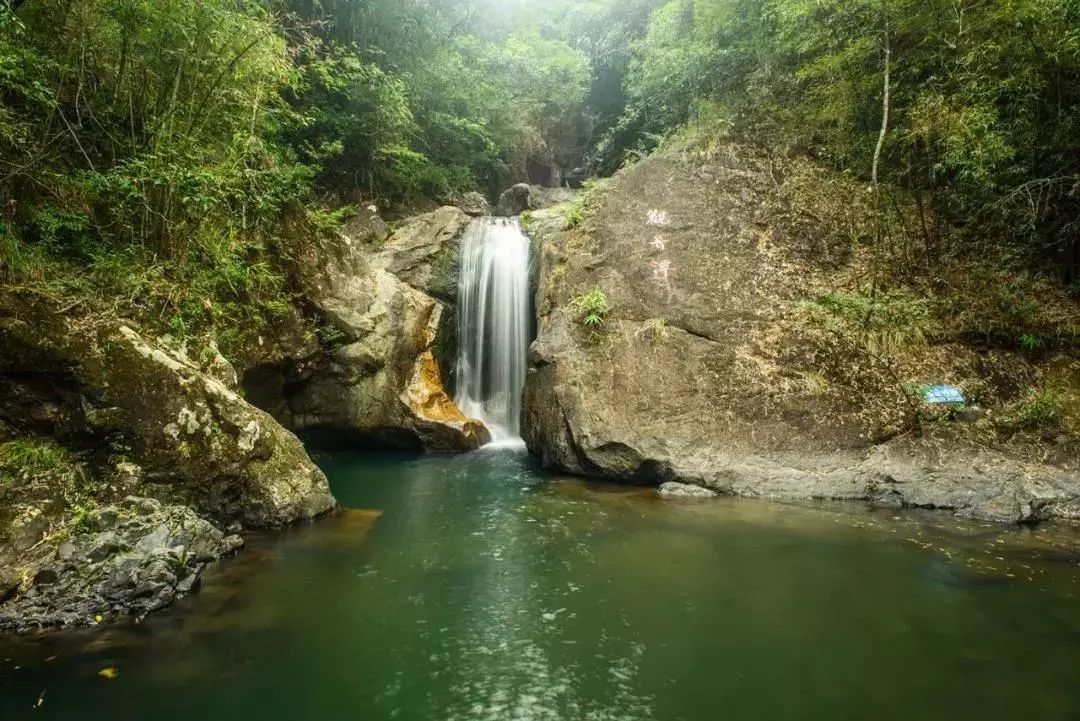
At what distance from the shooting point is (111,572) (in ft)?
14.9

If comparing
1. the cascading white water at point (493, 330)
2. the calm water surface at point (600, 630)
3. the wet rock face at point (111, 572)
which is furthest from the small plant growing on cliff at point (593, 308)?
the wet rock face at point (111, 572)

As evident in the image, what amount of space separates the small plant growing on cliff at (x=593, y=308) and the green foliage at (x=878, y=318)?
3.36 meters

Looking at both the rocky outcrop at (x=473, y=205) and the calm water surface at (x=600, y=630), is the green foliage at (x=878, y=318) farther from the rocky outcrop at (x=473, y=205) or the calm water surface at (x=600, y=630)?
the rocky outcrop at (x=473, y=205)

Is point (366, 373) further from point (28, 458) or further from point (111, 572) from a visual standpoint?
point (111, 572)

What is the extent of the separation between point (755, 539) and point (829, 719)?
10.1 feet

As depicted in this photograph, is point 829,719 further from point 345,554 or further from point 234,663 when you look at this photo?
point 345,554

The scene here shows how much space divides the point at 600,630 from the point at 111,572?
12.1 feet

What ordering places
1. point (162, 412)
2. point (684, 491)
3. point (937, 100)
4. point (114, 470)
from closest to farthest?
point (114, 470) → point (162, 412) → point (684, 491) → point (937, 100)

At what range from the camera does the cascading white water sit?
13609 millimetres

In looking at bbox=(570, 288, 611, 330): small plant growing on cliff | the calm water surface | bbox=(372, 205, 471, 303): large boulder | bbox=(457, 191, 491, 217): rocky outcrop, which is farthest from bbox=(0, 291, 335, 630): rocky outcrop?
bbox=(457, 191, 491, 217): rocky outcrop

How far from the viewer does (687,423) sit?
9.02m

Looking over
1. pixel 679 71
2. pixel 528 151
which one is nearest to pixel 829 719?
pixel 679 71

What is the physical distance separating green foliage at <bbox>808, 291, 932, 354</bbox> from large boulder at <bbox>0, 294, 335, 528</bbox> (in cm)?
818

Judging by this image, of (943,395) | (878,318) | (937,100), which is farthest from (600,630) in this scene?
(937,100)
